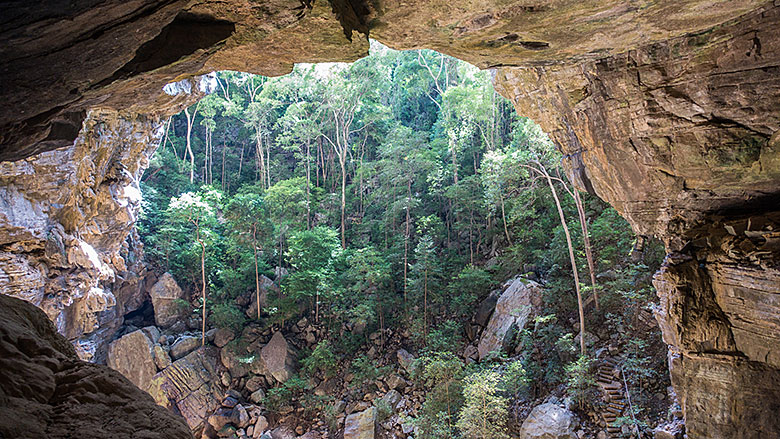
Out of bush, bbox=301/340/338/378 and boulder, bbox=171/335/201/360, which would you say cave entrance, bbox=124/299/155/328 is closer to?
boulder, bbox=171/335/201/360

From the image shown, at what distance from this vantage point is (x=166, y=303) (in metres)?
13.8

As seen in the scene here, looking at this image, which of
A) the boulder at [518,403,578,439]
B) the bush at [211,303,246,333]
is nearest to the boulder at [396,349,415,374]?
the boulder at [518,403,578,439]

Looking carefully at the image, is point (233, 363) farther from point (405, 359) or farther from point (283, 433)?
point (405, 359)

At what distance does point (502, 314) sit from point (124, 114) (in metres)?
11.0

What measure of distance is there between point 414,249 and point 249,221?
6445mm

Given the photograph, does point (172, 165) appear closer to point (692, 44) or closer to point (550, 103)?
point (550, 103)

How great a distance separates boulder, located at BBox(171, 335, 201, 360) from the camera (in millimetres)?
12422

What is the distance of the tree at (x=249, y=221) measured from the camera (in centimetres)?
1370

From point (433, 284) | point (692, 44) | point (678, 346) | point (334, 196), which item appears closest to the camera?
point (692, 44)

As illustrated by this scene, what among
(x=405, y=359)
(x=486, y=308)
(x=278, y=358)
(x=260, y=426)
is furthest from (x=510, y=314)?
(x=260, y=426)

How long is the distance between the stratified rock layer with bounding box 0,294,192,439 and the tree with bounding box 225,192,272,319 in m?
11.8

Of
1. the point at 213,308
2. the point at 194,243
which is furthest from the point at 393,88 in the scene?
the point at 213,308

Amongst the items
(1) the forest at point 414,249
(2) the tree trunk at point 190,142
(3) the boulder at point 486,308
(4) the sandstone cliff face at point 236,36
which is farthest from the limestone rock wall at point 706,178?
(2) the tree trunk at point 190,142

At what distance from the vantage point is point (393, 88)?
22.4 m
